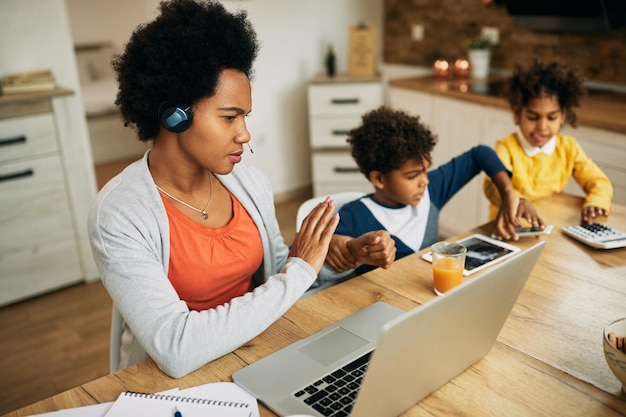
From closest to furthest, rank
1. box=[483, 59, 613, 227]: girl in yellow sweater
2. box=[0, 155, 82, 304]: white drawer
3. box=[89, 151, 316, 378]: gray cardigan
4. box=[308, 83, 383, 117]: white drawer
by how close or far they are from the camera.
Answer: box=[89, 151, 316, 378]: gray cardigan < box=[483, 59, 613, 227]: girl in yellow sweater < box=[0, 155, 82, 304]: white drawer < box=[308, 83, 383, 117]: white drawer

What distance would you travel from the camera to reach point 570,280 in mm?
1416

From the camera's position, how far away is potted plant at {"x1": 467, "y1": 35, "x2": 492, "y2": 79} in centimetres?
379

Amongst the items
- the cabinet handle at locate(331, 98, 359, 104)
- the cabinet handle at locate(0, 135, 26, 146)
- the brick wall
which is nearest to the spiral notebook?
the cabinet handle at locate(0, 135, 26, 146)

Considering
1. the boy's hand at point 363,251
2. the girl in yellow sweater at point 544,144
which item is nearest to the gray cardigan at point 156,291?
the boy's hand at point 363,251

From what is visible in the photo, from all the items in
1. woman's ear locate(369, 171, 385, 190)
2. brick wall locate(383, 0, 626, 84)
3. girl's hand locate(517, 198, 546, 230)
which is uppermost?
brick wall locate(383, 0, 626, 84)

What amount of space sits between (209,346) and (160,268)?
0.72 ft

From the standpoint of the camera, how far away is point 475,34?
3.97 meters

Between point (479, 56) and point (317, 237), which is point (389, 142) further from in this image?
point (479, 56)

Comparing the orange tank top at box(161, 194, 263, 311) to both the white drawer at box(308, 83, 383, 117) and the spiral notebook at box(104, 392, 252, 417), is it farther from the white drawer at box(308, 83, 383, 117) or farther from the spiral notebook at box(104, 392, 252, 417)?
the white drawer at box(308, 83, 383, 117)

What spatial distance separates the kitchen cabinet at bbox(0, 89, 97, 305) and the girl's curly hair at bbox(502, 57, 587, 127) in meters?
2.21

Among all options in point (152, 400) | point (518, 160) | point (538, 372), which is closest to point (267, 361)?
point (152, 400)

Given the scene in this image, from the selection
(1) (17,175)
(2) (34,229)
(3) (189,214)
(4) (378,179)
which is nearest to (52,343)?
(2) (34,229)

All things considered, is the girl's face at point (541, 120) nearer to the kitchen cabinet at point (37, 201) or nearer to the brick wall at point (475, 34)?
the brick wall at point (475, 34)

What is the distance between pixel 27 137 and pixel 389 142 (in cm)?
207
